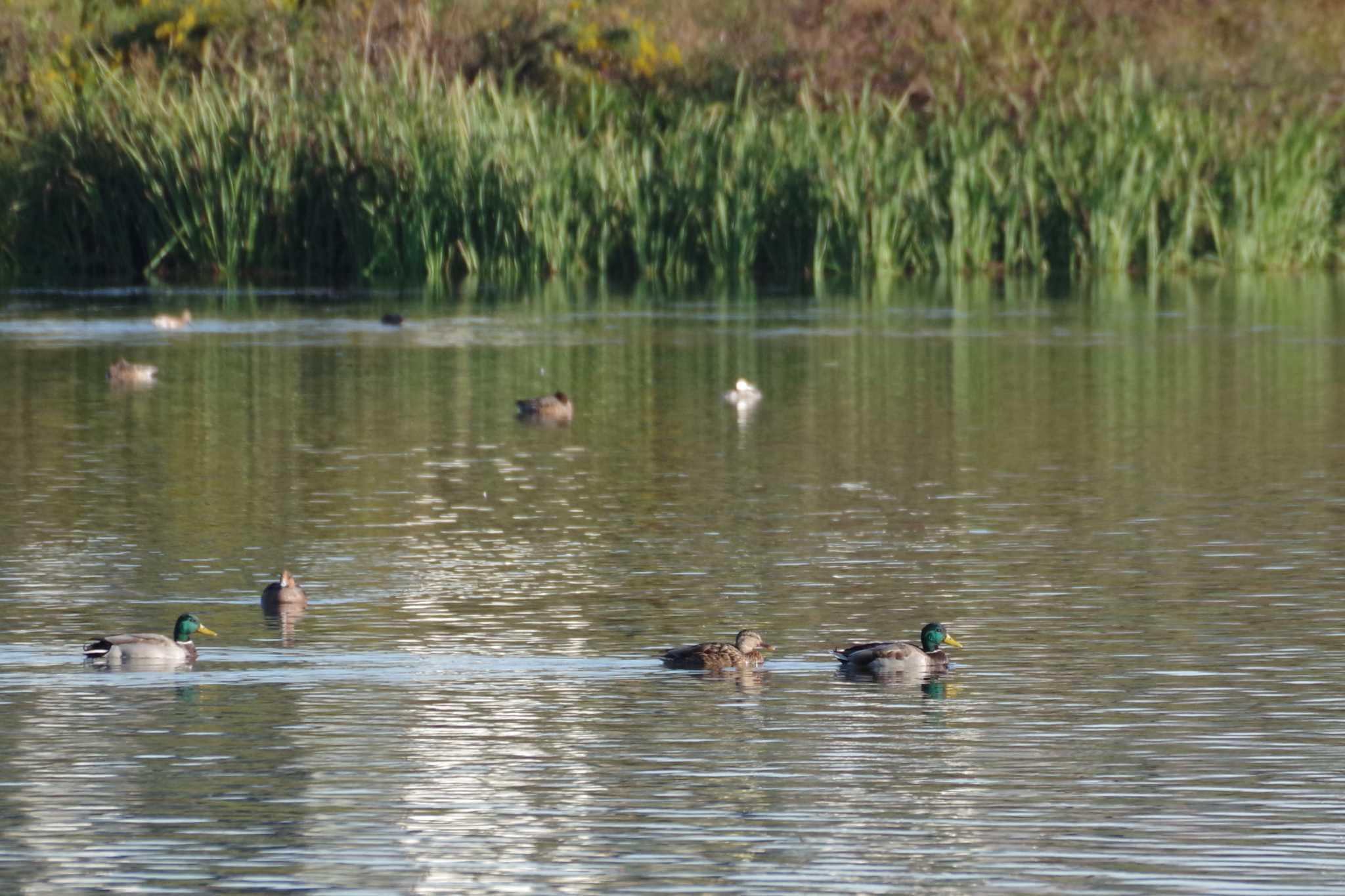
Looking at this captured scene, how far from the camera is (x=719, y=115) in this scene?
36.0 meters

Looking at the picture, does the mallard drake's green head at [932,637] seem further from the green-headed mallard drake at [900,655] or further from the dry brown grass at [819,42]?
the dry brown grass at [819,42]

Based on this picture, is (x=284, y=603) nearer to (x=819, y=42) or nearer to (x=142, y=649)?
(x=142, y=649)

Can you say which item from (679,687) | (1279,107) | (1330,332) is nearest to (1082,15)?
(1279,107)

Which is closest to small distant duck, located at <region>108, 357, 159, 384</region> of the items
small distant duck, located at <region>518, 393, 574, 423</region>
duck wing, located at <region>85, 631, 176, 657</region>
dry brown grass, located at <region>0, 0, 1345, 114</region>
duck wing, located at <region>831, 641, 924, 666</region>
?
small distant duck, located at <region>518, 393, 574, 423</region>

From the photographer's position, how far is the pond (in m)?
7.64

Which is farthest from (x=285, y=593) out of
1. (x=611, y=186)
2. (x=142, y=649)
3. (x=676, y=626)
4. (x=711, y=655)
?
(x=611, y=186)

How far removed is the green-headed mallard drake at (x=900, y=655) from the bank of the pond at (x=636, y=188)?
23100mm

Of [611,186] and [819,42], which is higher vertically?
[819,42]

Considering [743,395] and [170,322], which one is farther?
[170,322]

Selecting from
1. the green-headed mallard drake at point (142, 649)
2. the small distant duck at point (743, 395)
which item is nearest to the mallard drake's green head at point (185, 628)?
the green-headed mallard drake at point (142, 649)

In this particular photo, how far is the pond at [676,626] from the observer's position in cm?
764

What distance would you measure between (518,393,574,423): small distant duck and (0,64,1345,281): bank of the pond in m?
13.2

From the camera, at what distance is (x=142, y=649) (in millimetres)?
9977

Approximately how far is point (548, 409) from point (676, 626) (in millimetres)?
8788
